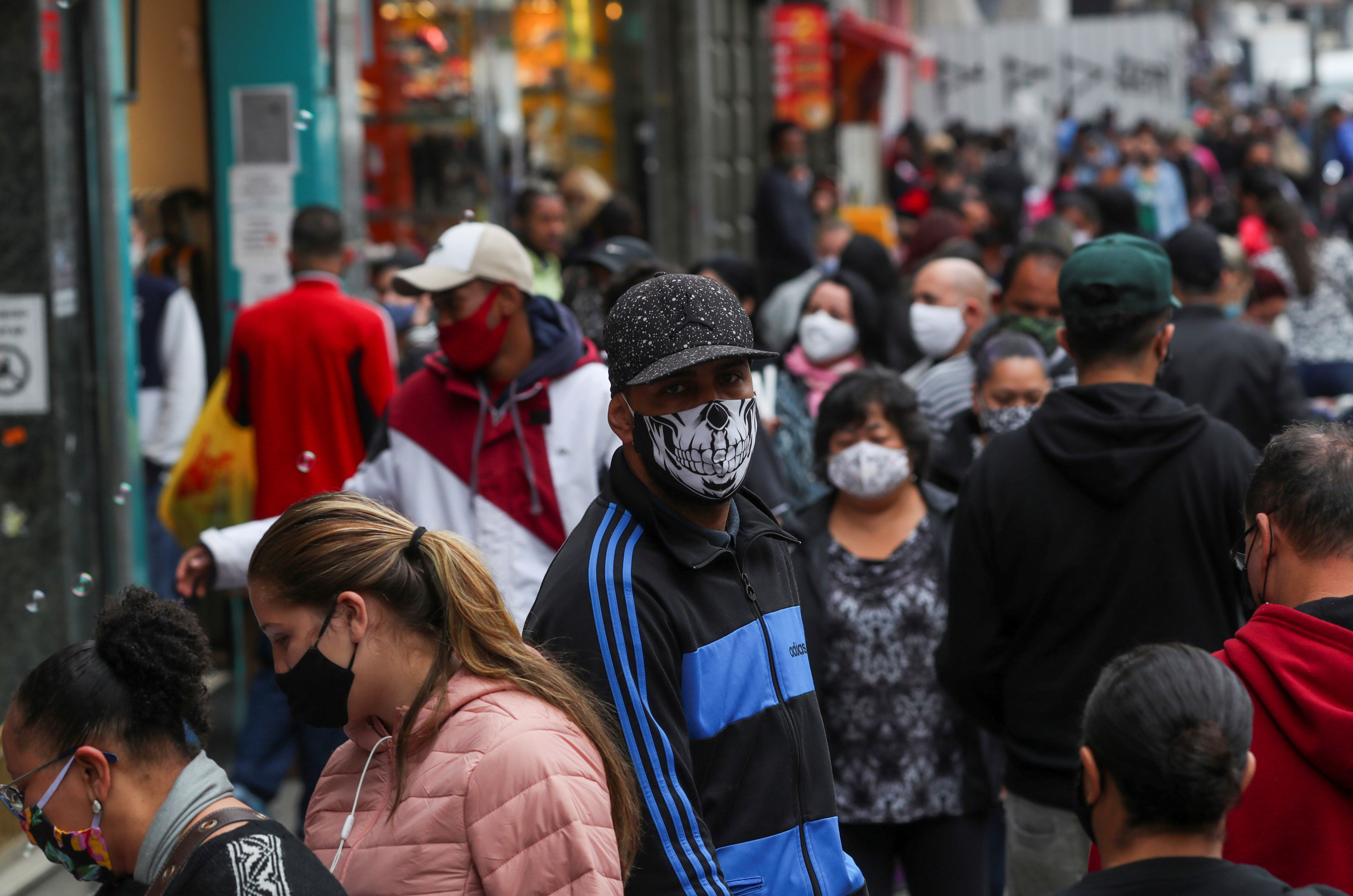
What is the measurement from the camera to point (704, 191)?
13969mm

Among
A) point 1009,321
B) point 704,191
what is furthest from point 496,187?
point 1009,321

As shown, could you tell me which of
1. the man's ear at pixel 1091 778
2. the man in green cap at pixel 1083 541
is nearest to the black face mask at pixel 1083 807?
the man's ear at pixel 1091 778

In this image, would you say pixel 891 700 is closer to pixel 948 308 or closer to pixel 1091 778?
pixel 1091 778

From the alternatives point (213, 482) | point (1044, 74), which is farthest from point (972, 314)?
point (1044, 74)

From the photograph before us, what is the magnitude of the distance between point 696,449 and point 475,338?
1.84 metres

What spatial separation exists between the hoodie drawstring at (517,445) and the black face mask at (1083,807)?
2.21 meters

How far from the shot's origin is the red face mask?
4.14 m

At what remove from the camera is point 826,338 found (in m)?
5.92

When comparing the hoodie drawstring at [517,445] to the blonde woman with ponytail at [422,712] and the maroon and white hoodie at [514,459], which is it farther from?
the blonde woman with ponytail at [422,712]

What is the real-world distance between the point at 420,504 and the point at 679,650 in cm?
195

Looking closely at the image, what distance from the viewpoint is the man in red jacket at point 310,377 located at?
19.1ft

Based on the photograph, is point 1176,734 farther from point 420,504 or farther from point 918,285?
point 918,285

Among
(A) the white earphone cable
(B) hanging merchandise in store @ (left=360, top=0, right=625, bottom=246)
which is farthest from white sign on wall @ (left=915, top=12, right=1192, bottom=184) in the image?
(A) the white earphone cable

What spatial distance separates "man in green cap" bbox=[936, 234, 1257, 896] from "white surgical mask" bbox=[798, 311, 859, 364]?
7.50 ft
